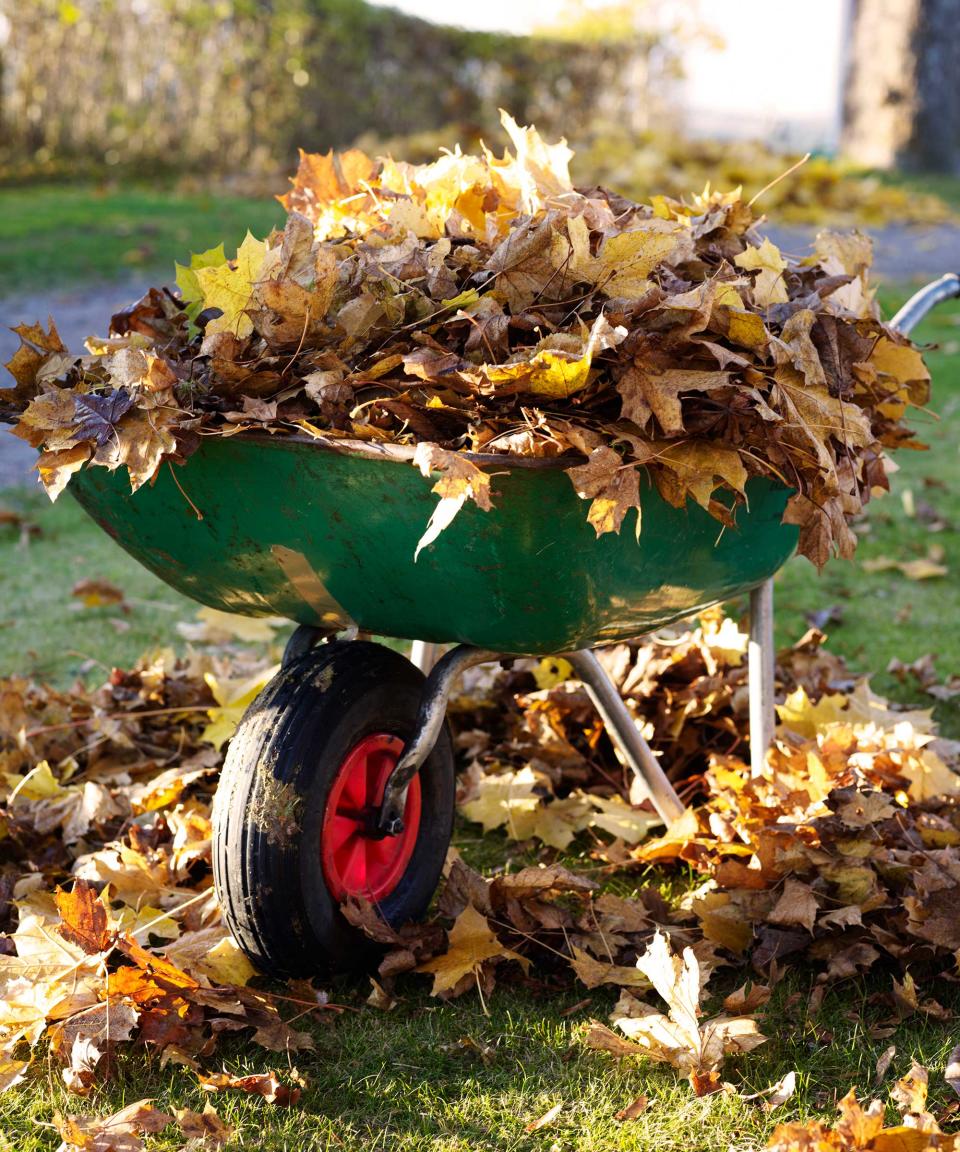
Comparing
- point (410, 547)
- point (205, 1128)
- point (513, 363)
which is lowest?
point (205, 1128)

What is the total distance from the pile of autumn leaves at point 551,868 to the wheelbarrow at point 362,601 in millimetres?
135

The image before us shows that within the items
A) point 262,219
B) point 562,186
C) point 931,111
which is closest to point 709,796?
point 562,186

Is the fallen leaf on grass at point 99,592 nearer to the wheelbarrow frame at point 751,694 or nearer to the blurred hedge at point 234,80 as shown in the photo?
the wheelbarrow frame at point 751,694

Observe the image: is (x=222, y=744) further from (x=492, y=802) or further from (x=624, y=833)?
(x=624, y=833)

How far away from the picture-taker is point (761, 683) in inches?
99.2

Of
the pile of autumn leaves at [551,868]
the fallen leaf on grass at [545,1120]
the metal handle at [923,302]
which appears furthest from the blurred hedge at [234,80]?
the fallen leaf on grass at [545,1120]

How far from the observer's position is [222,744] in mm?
2957

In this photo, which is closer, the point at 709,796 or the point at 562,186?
the point at 562,186

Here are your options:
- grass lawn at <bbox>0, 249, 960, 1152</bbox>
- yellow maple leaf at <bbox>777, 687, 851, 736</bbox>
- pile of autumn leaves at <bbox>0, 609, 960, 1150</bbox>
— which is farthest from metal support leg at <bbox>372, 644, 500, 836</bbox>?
yellow maple leaf at <bbox>777, 687, 851, 736</bbox>

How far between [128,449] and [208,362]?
23 cm

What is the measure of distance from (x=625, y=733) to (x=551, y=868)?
29 cm

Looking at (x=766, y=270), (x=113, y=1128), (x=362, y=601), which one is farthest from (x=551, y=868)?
(x=766, y=270)

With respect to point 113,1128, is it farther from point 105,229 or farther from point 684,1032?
point 105,229

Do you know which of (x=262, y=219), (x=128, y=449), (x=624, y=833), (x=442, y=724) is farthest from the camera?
(x=262, y=219)
